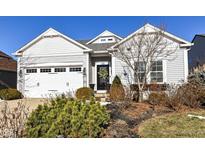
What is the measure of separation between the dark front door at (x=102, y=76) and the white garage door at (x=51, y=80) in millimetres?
1560

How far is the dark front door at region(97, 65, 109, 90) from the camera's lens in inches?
767

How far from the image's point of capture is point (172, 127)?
7652 mm

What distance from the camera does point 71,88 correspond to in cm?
1931

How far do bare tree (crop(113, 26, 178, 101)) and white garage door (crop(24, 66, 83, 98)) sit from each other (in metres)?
4.01

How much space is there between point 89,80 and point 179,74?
22.4ft

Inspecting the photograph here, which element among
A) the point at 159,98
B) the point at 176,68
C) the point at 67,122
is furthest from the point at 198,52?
the point at 67,122

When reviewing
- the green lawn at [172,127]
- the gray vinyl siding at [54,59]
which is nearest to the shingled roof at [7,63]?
the gray vinyl siding at [54,59]

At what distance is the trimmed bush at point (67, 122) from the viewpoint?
6.31 m

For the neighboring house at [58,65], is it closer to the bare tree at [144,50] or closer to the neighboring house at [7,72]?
the bare tree at [144,50]

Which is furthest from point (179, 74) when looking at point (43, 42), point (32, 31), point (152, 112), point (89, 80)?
point (32, 31)

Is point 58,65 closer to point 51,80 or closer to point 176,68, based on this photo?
point 51,80

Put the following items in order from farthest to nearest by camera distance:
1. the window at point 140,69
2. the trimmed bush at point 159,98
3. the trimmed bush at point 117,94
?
the window at point 140,69 < the trimmed bush at point 117,94 < the trimmed bush at point 159,98
